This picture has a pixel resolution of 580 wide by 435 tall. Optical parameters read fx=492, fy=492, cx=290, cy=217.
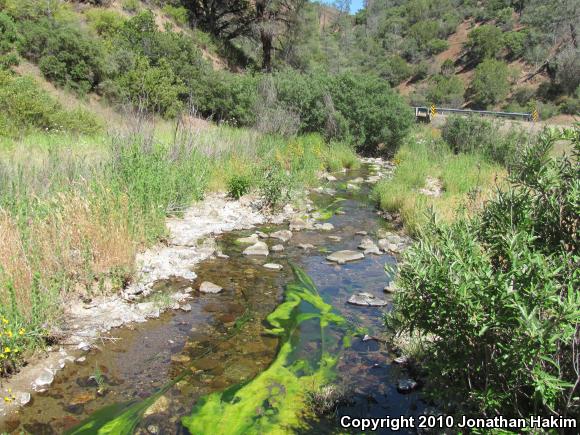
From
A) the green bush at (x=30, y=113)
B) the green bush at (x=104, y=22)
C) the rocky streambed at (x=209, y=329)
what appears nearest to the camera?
the rocky streambed at (x=209, y=329)

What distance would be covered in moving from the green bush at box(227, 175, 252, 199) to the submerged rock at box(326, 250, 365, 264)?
3668mm

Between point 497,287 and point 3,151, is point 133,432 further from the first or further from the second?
point 3,151

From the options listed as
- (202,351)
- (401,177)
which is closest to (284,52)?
(401,177)

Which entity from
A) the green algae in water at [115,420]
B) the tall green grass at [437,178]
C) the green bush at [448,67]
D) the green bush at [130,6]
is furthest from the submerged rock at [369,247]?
the green bush at [448,67]

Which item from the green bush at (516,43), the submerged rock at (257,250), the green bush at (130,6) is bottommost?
the submerged rock at (257,250)

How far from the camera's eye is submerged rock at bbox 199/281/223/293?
254 inches

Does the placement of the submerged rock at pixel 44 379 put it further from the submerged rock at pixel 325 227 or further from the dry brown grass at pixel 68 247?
the submerged rock at pixel 325 227

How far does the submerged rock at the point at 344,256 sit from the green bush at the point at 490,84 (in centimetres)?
3735

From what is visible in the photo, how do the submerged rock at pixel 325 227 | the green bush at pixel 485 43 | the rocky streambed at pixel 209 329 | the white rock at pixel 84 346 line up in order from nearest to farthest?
the rocky streambed at pixel 209 329, the white rock at pixel 84 346, the submerged rock at pixel 325 227, the green bush at pixel 485 43

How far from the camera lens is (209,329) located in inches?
215

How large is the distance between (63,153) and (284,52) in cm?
2580

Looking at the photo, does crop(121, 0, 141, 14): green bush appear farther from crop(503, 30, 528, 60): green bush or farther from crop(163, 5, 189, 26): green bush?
crop(503, 30, 528, 60): green bush

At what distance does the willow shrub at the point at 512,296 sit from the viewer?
7.65 feet

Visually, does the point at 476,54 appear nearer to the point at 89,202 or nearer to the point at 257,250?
the point at 257,250
